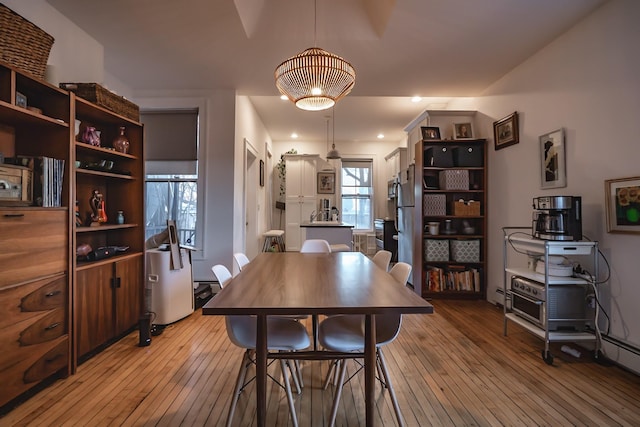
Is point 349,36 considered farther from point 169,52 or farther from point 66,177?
point 66,177

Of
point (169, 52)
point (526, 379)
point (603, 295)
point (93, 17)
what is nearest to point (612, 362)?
point (603, 295)

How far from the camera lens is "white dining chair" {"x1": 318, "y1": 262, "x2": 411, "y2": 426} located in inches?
60.8

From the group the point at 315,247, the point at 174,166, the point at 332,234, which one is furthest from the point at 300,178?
the point at 315,247

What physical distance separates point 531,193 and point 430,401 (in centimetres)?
248

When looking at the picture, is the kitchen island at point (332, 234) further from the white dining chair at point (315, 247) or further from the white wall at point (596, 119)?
the white wall at point (596, 119)

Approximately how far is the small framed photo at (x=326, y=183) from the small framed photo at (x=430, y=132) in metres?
3.31

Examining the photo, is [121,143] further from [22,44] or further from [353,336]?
[353,336]

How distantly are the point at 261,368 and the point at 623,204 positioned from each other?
275 cm

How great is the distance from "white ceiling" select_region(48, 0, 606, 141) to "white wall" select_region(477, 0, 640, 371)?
0.21 metres

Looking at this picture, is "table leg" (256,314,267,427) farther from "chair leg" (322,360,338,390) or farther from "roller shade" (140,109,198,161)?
"roller shade" (140,109,198,161)

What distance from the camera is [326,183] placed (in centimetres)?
725

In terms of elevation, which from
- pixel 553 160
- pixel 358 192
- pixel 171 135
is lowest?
pixel 553 160

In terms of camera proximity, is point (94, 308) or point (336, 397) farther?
point (94, 308)

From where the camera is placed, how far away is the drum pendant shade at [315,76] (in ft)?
7.02
